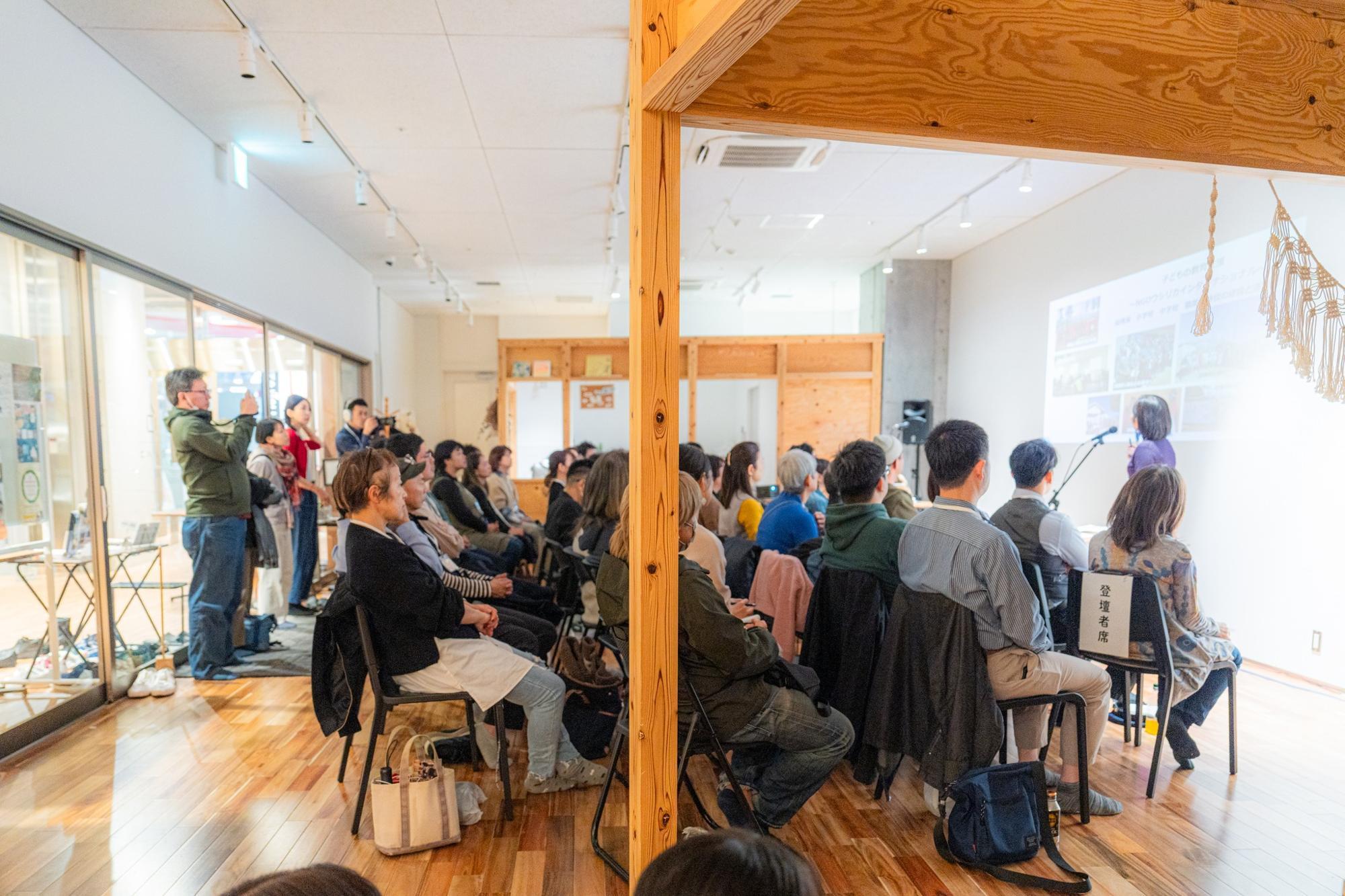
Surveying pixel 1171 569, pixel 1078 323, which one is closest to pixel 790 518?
pixel 1171 569

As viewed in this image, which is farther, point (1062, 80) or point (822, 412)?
point (822, 412)

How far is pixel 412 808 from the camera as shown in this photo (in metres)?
2.31

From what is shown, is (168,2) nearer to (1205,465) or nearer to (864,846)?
(864,846)

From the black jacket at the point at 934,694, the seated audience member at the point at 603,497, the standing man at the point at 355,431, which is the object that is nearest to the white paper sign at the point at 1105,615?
the black jacket at the point at 934,694

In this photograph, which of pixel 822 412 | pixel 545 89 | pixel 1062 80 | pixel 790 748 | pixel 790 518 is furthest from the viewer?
pixel 822 412

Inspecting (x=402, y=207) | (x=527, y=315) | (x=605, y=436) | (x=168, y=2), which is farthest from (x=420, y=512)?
(x=527, y=315)

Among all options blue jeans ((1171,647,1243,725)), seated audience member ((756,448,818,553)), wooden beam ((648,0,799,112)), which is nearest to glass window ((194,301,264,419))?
seated audience member ((756,448,818,553))

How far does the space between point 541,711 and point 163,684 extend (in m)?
2.49

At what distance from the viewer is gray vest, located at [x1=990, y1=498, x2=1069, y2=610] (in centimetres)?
305

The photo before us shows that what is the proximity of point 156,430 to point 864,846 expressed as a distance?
429 cm

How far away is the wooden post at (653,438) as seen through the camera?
70.6 inches

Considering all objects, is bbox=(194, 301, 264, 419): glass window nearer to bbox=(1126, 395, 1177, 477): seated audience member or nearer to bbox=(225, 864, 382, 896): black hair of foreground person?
bbox=(225, 864, 382, 896): black hair of foreground person

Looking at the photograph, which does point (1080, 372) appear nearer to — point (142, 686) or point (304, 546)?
point (304, 546)

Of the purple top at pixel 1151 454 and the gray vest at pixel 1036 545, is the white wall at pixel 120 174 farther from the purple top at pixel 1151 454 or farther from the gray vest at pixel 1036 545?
the purple top at pixel 1151 454
